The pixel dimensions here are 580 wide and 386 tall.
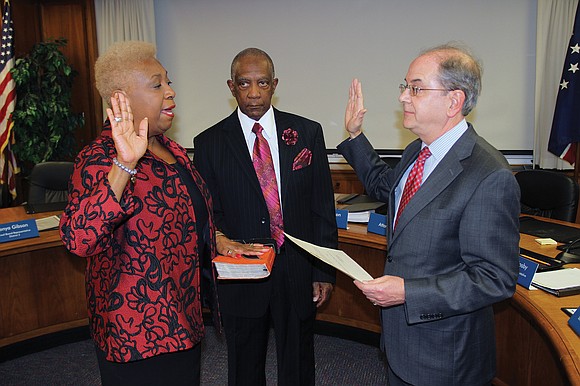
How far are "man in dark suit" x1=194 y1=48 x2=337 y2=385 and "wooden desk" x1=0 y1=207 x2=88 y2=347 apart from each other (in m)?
1.48

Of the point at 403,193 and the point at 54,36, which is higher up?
the point at 54,36

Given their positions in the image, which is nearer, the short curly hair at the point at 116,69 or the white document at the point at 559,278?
the short curly hair at the point at 116,69

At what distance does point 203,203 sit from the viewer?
71.2 inches

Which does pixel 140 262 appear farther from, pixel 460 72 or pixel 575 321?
pixel 575 321

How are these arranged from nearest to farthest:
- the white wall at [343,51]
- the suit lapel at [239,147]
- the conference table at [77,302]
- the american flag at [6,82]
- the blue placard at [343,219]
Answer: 1. the suit lapel at [239,147]
2. the conference table at [77,302]
3. the blue placard at [343,219]
4. the white wall at [343,51]
5. the american flag at [6,82]

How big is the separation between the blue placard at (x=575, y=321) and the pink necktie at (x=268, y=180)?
1.16 meters

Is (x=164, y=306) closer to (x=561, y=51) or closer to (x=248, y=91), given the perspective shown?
(x=248, y=91)

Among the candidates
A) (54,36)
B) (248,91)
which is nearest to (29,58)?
(54,36)

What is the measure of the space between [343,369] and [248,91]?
1897mm

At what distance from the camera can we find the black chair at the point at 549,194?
10.3 ft

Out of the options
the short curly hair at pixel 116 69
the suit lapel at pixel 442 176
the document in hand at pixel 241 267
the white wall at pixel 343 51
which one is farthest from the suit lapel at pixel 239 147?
the white wall at pixel 343 51


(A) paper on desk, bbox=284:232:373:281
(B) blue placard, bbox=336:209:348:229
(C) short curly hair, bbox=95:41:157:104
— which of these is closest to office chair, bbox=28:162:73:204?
(B) blue placard, bbox=336:209:348:229

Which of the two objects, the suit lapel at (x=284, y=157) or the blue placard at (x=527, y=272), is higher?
the suit lapel at (x=284, y=157)

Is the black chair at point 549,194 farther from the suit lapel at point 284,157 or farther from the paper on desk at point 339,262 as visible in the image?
the paper on desk at point 339,262
